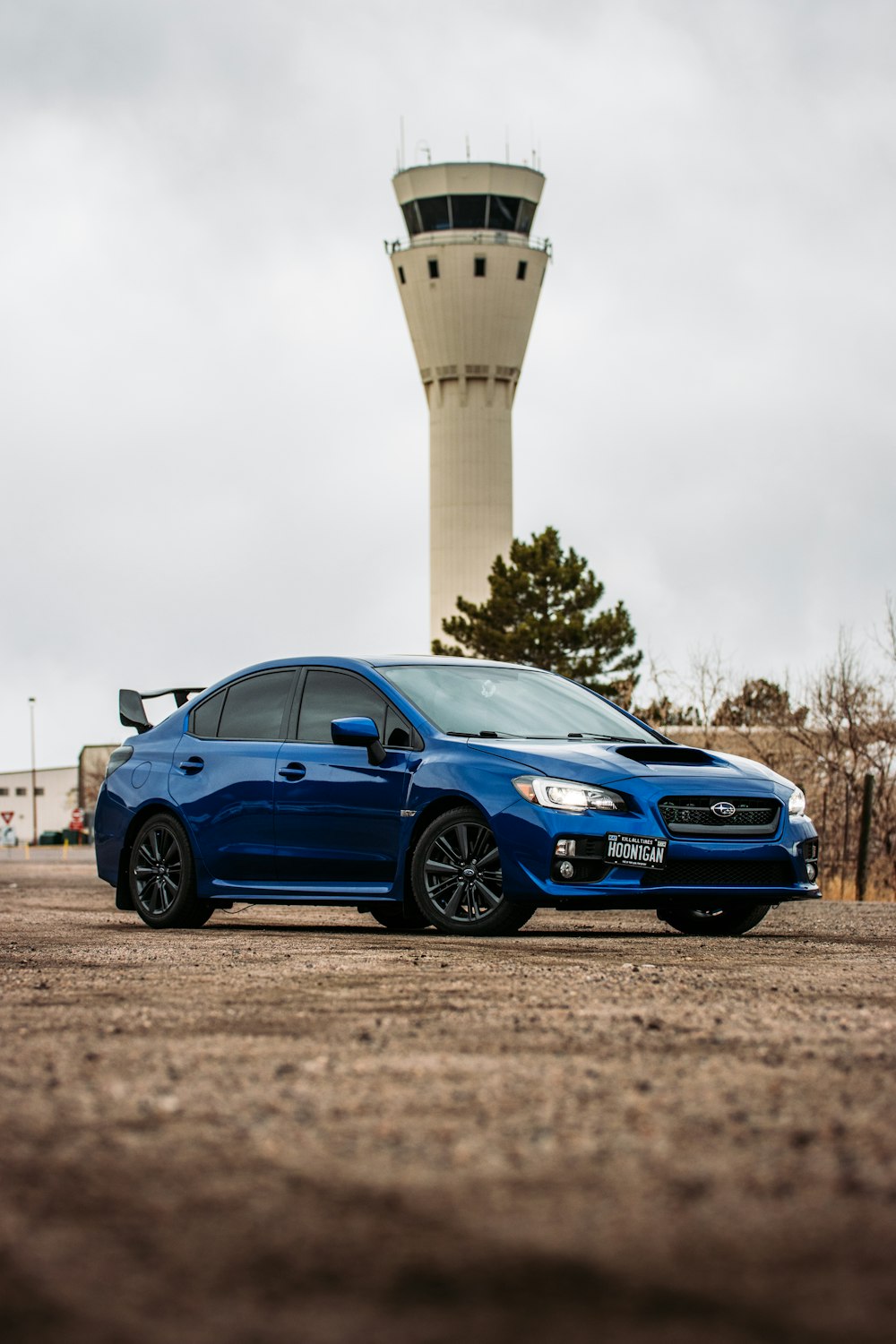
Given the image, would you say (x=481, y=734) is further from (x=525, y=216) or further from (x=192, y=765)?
(x=525, y=216)

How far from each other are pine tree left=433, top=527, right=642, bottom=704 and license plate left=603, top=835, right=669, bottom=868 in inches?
1960

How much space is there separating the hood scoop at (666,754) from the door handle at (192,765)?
2.81 meters

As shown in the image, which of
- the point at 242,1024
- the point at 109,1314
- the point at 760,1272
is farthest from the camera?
the point at 242,1024

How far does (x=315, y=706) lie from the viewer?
11484mm

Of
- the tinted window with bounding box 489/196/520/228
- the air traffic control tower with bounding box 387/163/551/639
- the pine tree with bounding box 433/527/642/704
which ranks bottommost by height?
the pine tree with bounding box 433/527/642/704

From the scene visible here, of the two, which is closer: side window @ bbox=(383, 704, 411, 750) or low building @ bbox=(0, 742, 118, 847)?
side window @ bbox=(383, 704, 411, 750)

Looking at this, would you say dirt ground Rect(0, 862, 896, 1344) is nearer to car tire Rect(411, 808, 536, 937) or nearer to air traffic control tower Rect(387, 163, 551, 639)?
car tire Rect(411, 808, 536, 937)

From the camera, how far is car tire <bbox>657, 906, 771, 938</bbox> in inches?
447

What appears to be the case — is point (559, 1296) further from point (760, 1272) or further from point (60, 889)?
point (60, 889)

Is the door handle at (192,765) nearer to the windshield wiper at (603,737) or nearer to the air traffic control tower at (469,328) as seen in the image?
the windshield wiper at (603,737)

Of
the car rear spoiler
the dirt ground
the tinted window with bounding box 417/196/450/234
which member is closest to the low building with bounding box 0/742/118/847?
the tinted window with bounding box 417/196/450/234

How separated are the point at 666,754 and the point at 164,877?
336 centimetres

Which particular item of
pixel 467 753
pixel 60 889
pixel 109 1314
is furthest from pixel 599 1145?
pixel 60 889

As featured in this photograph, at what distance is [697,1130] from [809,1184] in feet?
1.77
